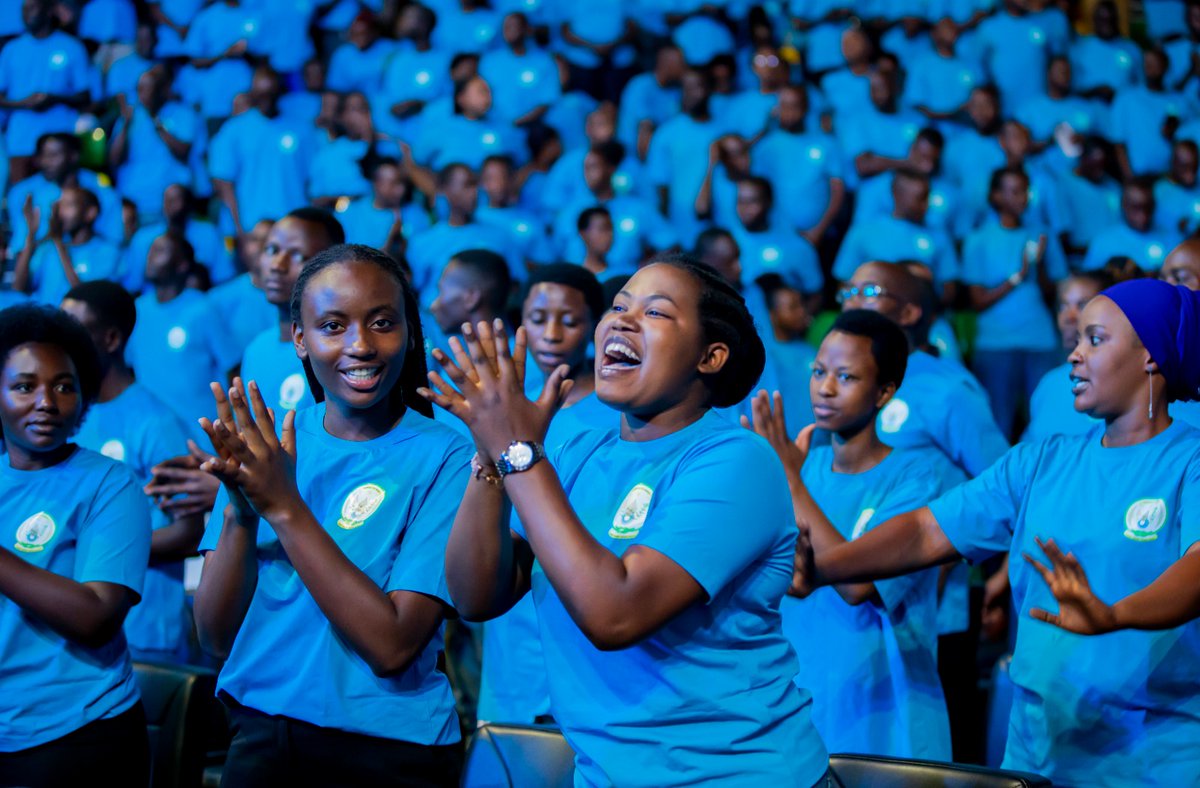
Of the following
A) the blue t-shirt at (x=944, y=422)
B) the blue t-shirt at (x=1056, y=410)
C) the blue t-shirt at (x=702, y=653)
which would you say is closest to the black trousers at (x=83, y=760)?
the blue t-shirt at (x=702, y=653)

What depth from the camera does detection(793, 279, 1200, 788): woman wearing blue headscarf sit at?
282 cm

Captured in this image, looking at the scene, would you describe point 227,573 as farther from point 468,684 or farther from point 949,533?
point 468,684

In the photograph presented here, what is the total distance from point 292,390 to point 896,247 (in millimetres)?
4874

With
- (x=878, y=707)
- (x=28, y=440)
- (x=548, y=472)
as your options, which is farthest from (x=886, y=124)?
(x=548, y=472)

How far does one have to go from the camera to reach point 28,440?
10.6 feet

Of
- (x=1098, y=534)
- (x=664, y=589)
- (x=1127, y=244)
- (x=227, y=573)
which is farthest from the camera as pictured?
(x=1127, y=244)

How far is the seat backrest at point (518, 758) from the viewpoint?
2.73 meters

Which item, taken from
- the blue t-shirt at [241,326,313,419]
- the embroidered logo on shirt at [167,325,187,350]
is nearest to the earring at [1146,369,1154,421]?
the blue t-shirt at [241,326,313,419]

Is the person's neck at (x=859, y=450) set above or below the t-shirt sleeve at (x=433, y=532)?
above

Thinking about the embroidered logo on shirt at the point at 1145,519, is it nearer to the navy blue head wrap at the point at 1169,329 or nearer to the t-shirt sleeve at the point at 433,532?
the navy blue head wrap at the point at 1169,329

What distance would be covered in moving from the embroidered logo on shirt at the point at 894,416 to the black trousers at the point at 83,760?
2790mm

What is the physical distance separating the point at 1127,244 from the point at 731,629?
7.67 metres

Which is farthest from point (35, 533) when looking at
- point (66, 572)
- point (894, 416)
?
point (894, 416)

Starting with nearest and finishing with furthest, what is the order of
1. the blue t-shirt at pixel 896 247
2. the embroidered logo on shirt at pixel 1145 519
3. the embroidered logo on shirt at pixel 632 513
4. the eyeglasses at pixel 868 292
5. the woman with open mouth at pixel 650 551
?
1. the woman with open mouth at pixel 650 551
2. the embroidered logo on shirt at pixel 632 513
3. the embroidered logo on shirt at pixel 1145 519
4. the eyeglasses at pixel 868 292
5. the blue t-shirt at pixel 896 247
